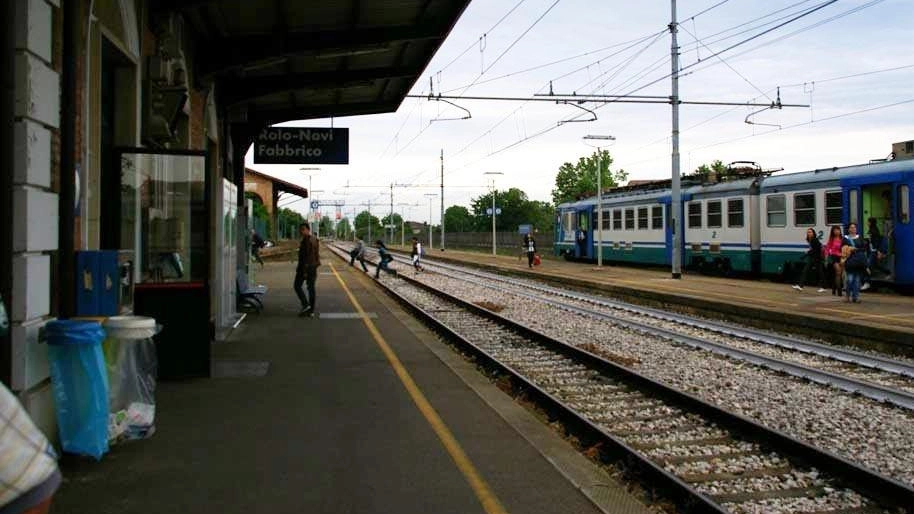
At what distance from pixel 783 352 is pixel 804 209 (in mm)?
11285

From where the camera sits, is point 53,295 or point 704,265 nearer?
point 53,295

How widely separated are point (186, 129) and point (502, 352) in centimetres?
570

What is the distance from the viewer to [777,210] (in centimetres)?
2297

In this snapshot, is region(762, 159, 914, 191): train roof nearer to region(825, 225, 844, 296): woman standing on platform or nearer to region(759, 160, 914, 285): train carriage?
region(759, 160, 914, 285): train carriage

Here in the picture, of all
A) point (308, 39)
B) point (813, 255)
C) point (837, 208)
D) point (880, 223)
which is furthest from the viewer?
point (837, 208)

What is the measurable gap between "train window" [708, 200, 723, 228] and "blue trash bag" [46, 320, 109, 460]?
2355cm

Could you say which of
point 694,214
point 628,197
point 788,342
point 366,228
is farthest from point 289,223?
point 788,342

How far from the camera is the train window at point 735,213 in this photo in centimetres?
2486

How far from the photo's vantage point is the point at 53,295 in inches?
228

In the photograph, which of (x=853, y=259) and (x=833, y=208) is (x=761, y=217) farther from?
(x=853, y=259)

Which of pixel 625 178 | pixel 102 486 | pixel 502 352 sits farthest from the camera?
pixel 625 178

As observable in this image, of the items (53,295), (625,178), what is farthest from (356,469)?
(625,178)

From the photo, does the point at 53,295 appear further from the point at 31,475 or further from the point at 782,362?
the point at 782,362

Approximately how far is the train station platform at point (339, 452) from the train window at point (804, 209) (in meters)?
15.0
